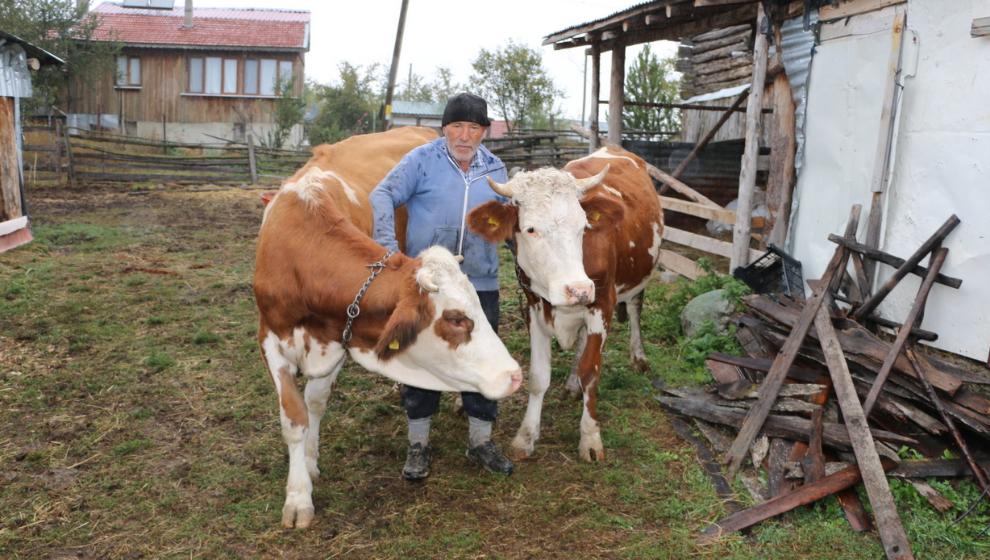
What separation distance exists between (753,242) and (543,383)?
13.5 feet

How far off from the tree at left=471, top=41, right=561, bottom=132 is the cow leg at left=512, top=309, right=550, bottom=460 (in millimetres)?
29948

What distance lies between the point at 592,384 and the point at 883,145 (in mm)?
2736

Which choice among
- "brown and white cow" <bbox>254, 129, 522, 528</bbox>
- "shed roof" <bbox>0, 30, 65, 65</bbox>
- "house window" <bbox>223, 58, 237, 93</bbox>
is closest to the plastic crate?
"brown and white cow" <bbox>254, 129, 522, 528</bbox>

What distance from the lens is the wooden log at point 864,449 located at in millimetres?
3445

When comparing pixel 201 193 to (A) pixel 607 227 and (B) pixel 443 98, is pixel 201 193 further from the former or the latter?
(B) pixel 443 98

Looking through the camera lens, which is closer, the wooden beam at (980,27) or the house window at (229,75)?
the wooden beam at (980,27)

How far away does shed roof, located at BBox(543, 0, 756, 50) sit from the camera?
24.1 feet

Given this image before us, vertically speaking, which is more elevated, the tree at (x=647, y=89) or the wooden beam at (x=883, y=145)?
the tree at (x=647, y=89)

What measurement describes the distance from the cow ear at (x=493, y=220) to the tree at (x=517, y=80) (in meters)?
30.4

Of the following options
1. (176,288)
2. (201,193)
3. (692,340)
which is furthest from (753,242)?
(201,193)

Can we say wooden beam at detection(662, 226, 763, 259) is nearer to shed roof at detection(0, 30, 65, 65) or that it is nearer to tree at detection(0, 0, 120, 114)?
shed roof at detection(0, 30, 65, 65)

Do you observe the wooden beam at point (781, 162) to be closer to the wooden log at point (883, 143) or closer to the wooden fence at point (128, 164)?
the wooden log at point (883, 143)

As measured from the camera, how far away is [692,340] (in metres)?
6.37

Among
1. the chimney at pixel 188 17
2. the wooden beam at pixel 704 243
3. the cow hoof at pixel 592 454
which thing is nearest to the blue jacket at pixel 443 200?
the cow hoof at pixel 592 454
